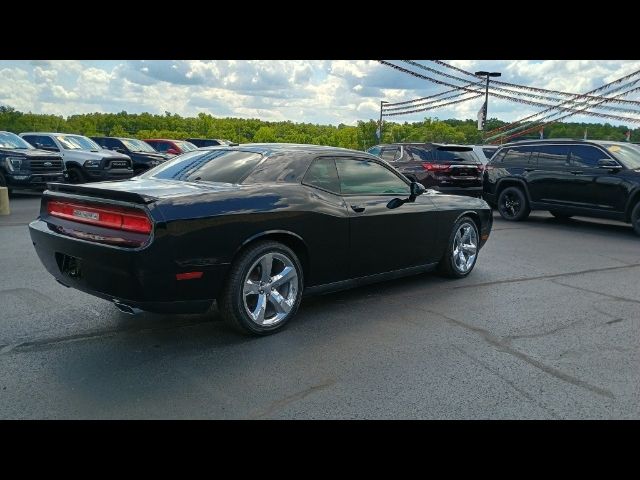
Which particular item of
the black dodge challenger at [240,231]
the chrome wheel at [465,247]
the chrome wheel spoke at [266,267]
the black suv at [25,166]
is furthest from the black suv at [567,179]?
the black suv at [25,166]

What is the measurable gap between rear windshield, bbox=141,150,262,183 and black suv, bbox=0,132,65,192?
10635 millimetres

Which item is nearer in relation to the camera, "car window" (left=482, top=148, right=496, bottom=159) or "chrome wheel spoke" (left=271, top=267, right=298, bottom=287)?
"chrome wheel spoke" (left=271, top=267, right=298, bottom=287)

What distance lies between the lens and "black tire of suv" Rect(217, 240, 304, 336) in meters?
3.96

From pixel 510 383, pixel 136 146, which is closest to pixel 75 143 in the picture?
pixel 136 146

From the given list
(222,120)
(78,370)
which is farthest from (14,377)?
(222,120)

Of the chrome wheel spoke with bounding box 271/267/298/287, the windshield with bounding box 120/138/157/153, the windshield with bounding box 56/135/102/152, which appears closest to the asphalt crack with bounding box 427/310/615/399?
the chrome wheel spoke with bounding box 271/267/298/287

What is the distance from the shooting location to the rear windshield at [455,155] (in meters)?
13.0

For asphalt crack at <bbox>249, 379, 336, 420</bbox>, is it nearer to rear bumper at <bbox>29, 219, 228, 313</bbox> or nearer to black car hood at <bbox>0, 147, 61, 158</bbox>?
rear bumper at <bbox>29, 219, 228, 313</bbox>

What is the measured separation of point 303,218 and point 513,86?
32988 millimetres

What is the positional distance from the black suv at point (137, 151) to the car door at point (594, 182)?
579 inches

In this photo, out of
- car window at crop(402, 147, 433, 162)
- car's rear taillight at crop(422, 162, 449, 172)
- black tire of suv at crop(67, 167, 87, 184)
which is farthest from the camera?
black tire of suv at crop(67, 167, 87, 184)

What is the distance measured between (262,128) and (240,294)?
46133mm
